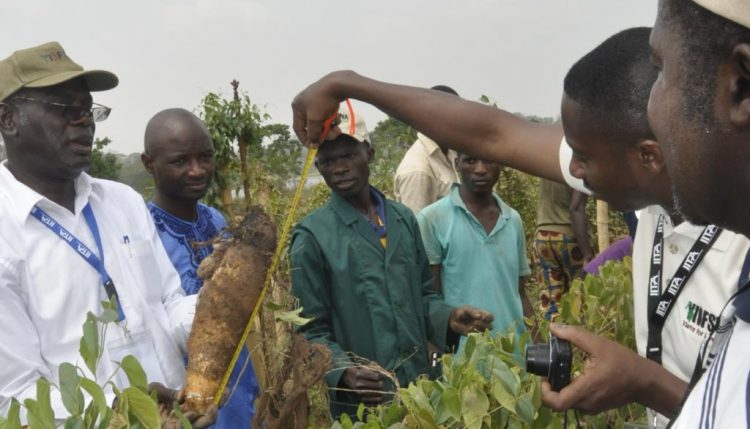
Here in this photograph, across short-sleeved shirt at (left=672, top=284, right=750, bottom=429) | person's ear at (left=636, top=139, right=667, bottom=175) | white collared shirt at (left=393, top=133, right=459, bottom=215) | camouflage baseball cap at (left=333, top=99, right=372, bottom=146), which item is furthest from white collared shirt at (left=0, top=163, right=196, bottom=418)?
white collared shirt at (left=393, top=133, right=459, bottom=215)

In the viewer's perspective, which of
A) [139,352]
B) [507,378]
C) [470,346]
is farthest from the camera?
[139,352]

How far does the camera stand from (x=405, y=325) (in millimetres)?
2951

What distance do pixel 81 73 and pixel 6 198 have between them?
489 millimetres

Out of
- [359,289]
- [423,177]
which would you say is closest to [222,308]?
[359,289]

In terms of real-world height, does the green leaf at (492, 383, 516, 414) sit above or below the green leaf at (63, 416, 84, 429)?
below

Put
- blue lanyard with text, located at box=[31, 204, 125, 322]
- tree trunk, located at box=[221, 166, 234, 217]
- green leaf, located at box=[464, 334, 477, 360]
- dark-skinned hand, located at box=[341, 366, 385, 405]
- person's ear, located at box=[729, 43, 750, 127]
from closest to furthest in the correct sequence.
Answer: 1. person's ear, located at box=[729, 43, 750, 127]
2. green leaf, located at box=[464, 334, 477, 360]
3. blue lanyard with text, located at box=[31, 204, 125, 322]
4. dark-skinned hand, located at box=[341, 366, 385, 405]
5. tree trunk, located at box=[221, 166, 234, 217]

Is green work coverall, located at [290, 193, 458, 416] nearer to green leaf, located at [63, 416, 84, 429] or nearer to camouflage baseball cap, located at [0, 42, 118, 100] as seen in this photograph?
camouflage baseball cap, located at [0, 42, 118, 100]

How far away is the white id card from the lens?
2219mm

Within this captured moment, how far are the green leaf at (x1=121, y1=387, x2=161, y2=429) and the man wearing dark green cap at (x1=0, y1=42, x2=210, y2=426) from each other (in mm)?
618

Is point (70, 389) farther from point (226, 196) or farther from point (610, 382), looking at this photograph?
point (226, 196)

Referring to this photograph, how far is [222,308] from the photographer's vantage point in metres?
1.95

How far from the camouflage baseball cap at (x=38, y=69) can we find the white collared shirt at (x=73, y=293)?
28 centimetres

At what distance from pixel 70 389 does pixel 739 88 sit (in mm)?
1289

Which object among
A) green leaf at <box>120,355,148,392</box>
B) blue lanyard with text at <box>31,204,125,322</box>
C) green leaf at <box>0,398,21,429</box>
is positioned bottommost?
green leaf at <box>0,398,21,429</box>
